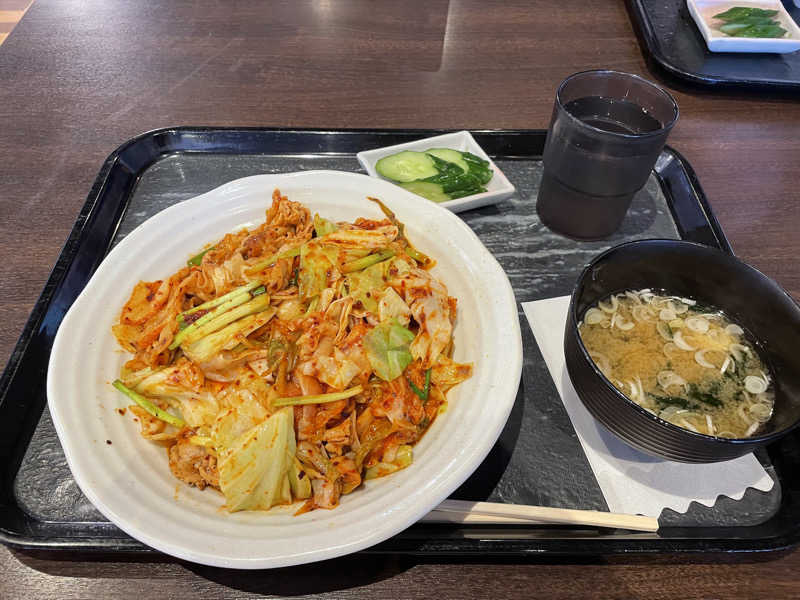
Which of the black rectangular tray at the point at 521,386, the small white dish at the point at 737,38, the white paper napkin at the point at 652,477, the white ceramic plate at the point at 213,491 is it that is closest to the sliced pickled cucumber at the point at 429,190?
the black rectangular tray at the point at 521,386

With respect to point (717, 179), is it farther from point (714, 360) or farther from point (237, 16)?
point (237, 16)

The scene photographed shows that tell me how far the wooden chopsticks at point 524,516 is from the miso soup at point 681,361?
0.33 m

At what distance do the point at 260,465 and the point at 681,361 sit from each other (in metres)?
1.35

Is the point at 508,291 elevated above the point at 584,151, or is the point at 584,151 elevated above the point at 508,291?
the point at 584,151

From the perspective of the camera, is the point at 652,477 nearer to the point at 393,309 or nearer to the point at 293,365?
the point at 393,309

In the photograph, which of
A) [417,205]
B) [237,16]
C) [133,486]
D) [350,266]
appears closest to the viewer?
[133,486]

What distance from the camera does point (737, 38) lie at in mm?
3244

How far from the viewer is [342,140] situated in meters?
2.73

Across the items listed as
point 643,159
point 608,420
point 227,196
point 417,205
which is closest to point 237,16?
point 227,196

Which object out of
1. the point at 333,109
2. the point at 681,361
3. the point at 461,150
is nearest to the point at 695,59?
the point at 461,150

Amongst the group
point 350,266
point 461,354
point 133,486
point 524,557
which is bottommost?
point 524,557

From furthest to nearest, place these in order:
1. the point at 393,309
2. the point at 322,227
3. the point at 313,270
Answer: the point at 322,227
the point at 313,270
the point at 393,309

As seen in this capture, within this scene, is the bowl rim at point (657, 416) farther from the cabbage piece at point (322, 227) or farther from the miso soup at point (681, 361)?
the cabbage piece at point (322, 227)

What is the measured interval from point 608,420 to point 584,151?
3.59ft
